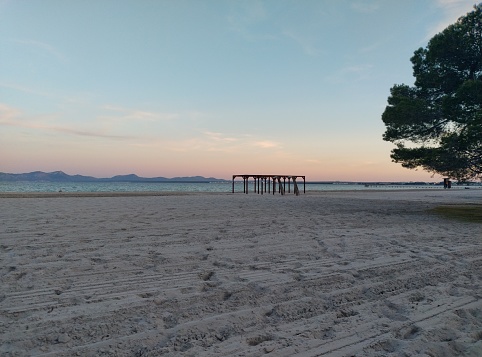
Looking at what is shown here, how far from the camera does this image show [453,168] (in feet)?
39.0

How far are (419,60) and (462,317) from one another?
1356 centimetres

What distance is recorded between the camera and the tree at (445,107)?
11.1 metres

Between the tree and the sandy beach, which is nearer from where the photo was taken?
the sandy beach

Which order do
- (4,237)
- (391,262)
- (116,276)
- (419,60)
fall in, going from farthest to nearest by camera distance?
(419,60), (4,237), (391,262), (116,276)

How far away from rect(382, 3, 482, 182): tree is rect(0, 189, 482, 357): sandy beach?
21.1 ft

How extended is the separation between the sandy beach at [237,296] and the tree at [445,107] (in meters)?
6.43

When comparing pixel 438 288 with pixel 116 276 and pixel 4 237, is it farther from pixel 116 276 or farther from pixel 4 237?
pixel 4 237

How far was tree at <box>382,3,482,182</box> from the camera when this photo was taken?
36.6ft

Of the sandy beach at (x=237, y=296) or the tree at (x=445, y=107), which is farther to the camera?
the tree at (x=445, y=107)

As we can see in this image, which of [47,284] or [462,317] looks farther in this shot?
[47,284]

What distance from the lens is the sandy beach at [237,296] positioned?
2408 mm

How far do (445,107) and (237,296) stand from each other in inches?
455

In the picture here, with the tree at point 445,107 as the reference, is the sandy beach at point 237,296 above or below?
below

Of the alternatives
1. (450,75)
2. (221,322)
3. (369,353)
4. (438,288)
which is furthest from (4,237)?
(450,75)
